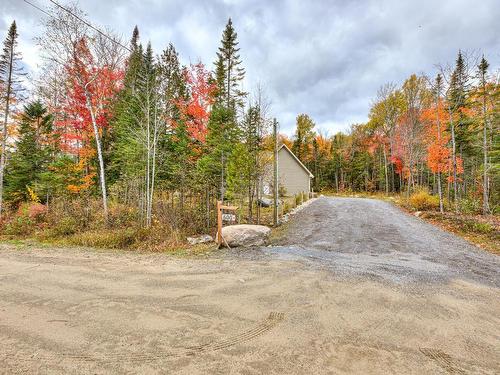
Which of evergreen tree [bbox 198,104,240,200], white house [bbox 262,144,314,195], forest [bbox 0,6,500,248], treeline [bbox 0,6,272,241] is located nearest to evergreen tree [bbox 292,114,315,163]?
white house [bbox 262,144,314,195]

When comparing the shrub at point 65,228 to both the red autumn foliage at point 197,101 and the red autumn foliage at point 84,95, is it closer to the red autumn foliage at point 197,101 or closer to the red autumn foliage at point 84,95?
the red autumn foliage at point 84,95

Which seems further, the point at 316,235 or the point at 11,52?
the point at 11,52

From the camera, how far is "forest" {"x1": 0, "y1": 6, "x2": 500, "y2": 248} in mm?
9992

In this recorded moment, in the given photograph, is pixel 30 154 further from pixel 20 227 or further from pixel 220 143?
pixel 220 143

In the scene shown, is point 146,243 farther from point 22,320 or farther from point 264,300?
point 264,300

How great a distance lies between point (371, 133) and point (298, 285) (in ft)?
131

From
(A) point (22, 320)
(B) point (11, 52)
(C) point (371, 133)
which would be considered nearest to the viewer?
(A) point (22, 320)

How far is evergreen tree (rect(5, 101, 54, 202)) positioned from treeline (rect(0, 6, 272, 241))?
64mm

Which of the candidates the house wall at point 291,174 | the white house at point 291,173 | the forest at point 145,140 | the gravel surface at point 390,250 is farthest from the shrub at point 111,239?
the house wall at point 291,174

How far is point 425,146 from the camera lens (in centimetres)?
2259

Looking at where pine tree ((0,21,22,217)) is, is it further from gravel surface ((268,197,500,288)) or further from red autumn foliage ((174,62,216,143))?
gravel surface ((268,197,500,288))

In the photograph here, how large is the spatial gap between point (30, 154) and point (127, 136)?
7.97 m

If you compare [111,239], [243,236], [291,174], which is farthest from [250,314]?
[291,174]

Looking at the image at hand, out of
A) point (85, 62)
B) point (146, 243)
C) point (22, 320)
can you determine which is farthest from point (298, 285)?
point (85, 62)
